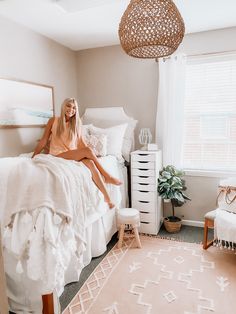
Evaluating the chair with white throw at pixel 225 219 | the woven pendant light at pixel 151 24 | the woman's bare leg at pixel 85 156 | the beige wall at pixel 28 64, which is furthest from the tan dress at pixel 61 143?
the chair with white throw at pixel 225 219

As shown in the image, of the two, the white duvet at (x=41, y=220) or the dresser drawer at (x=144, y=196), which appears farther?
the dresser drawer at (x=144, y=196)

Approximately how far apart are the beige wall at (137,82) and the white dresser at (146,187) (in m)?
0.50

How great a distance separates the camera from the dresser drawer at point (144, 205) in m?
3.11

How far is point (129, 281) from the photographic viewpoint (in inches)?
86.4

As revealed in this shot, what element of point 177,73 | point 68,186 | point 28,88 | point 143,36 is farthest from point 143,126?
point 143,36

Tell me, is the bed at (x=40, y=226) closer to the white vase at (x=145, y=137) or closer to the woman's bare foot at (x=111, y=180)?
the woman's bare foot at (x=111, y=180)

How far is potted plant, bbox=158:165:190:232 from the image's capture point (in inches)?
120

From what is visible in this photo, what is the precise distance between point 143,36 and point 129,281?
1908mm

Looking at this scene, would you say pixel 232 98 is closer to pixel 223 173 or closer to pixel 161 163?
pixel 223 173

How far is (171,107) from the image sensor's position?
326 centimetres

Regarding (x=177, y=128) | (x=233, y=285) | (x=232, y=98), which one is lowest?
(x=233, y=285)

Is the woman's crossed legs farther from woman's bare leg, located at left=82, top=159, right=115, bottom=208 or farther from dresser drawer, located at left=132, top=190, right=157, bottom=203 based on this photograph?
dresser drawer, located at left=132, top=190, right=157, bottom=203

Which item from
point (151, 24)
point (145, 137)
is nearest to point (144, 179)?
point (145, 137)

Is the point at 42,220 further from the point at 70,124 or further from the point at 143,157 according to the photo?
the point at 143,157
